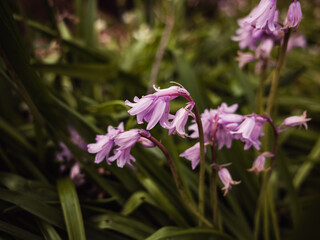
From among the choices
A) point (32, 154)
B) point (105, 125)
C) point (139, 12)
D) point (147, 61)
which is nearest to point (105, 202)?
point (105, 125)

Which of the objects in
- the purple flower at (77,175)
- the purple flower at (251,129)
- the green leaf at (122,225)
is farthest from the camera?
the purple flower at (77,175)

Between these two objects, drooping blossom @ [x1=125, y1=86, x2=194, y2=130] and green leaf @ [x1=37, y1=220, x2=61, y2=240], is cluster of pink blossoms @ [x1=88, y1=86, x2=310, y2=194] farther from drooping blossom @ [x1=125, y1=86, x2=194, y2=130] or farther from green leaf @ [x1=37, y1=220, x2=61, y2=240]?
green leaf @ [x1=37, y1=220, x2=61, y2=240]

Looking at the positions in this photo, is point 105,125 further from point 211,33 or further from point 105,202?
point 211,33

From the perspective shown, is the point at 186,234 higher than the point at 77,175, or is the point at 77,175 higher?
the point at 77,175

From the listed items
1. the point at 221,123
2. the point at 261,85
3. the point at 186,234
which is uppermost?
the point at 261,85

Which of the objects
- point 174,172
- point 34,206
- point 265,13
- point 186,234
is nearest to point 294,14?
point 265,13

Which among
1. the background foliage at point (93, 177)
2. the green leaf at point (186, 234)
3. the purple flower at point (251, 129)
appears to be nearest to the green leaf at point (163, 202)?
the background foliage at point (93, 177)

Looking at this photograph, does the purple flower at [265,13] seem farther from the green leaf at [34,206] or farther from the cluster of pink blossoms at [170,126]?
the green leaf at [34,206]

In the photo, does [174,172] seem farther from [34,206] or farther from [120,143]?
[34,206]
